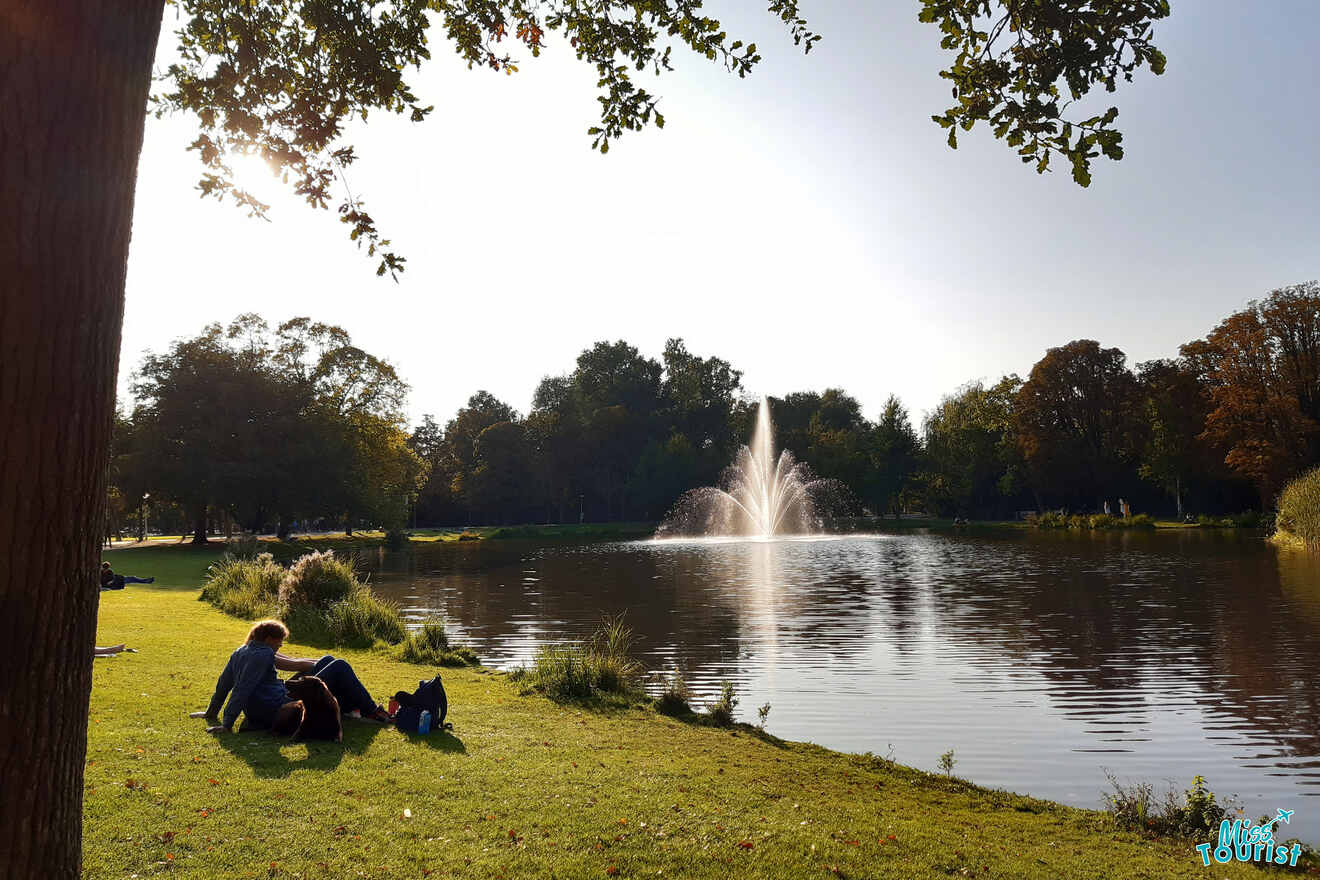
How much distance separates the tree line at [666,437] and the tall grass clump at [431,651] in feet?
130

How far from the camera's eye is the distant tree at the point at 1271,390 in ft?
176

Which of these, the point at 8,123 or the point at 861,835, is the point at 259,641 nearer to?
the point at 861,835

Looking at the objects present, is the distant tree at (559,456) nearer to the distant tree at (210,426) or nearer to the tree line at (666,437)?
the tree line at (666,437)

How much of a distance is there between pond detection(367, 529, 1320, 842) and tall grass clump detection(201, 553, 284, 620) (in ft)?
13.4

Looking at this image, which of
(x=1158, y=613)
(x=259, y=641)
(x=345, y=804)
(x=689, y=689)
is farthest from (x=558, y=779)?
(x=1158, y=613)

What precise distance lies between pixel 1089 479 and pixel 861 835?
7487 cm

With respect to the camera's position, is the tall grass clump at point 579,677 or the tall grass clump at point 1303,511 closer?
the tall grass clump at point 579,677

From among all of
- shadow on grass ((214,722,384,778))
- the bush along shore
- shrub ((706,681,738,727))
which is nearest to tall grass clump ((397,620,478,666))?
the bush along shore

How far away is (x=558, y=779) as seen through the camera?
277 inches

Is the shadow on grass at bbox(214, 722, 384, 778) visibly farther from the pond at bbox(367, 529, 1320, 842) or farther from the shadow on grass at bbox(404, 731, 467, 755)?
the pond at bbox(367, 529, 1320, 842)

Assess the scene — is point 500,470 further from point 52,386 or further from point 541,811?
point 52,386

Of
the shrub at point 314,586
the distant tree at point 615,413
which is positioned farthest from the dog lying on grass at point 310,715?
the distant tree at point 615,413

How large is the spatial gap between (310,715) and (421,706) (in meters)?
1.10

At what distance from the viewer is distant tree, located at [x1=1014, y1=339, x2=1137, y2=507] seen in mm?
71125
